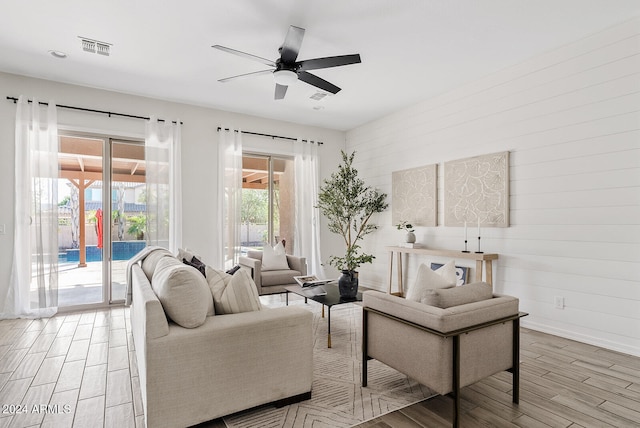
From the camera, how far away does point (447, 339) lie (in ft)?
6.20

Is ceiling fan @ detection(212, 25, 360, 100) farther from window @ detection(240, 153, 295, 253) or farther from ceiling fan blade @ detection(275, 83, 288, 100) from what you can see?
window @ detection(240, 153, 295, 253)

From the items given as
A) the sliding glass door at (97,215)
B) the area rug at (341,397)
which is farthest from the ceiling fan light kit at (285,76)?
the sliding glass door at (97,215)

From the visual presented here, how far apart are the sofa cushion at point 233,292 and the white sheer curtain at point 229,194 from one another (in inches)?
123

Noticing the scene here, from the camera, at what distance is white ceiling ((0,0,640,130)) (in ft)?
9.34

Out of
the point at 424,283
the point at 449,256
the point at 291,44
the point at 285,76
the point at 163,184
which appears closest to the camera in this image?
the point at 424,283

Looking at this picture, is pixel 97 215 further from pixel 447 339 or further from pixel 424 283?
pixel 447 339

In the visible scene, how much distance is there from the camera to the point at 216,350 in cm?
191

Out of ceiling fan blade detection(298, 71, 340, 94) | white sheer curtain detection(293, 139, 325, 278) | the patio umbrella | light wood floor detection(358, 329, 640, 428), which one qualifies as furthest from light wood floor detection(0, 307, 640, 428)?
white sheer curtain detection(293, 139, 325, 278)

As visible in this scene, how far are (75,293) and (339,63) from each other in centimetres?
444

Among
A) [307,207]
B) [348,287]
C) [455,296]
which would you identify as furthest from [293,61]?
[307,207]

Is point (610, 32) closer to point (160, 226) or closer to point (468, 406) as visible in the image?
point (468, 406)

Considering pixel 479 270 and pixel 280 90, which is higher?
pixel 280 90

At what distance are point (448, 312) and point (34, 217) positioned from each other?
4784 mm

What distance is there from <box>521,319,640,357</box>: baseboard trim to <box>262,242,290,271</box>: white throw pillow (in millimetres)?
3109
